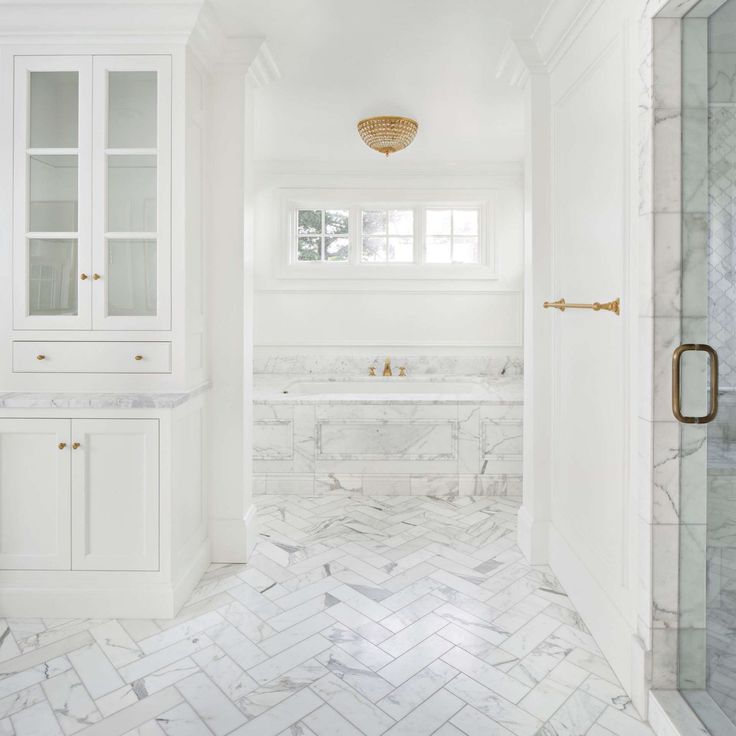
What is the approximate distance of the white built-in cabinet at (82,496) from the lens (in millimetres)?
2070

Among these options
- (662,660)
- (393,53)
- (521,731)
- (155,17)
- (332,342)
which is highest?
(393,53)

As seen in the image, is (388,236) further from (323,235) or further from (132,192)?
(132,192)

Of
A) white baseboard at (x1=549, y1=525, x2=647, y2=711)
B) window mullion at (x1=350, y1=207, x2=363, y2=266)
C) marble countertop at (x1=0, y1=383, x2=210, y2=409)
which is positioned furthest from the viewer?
window mullion at (x1=350, y1=207, x2=363, y2=266)

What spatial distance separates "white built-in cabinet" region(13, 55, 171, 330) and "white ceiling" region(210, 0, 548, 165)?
1.83 ft

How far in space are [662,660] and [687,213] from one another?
4.10 ft

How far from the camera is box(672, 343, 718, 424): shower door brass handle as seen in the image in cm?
145

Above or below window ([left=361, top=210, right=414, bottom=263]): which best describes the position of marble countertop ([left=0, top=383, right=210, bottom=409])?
below

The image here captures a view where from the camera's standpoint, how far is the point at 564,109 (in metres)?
2.32

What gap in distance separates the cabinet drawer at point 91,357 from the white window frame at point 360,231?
2.60m

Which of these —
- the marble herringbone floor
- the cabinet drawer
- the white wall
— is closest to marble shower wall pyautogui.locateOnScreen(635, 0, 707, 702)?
the marble herringbone floor

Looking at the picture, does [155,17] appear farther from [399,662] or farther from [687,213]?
[399,662]

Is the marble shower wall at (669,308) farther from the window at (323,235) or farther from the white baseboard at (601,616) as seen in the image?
the window at (323,235)

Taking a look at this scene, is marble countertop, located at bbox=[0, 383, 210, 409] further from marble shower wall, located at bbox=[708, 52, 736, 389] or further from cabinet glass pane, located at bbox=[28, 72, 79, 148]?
marble shower wall, located at bbox=[708, 52, 736, 389]

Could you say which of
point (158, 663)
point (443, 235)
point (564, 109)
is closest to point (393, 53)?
point (564, 109)
